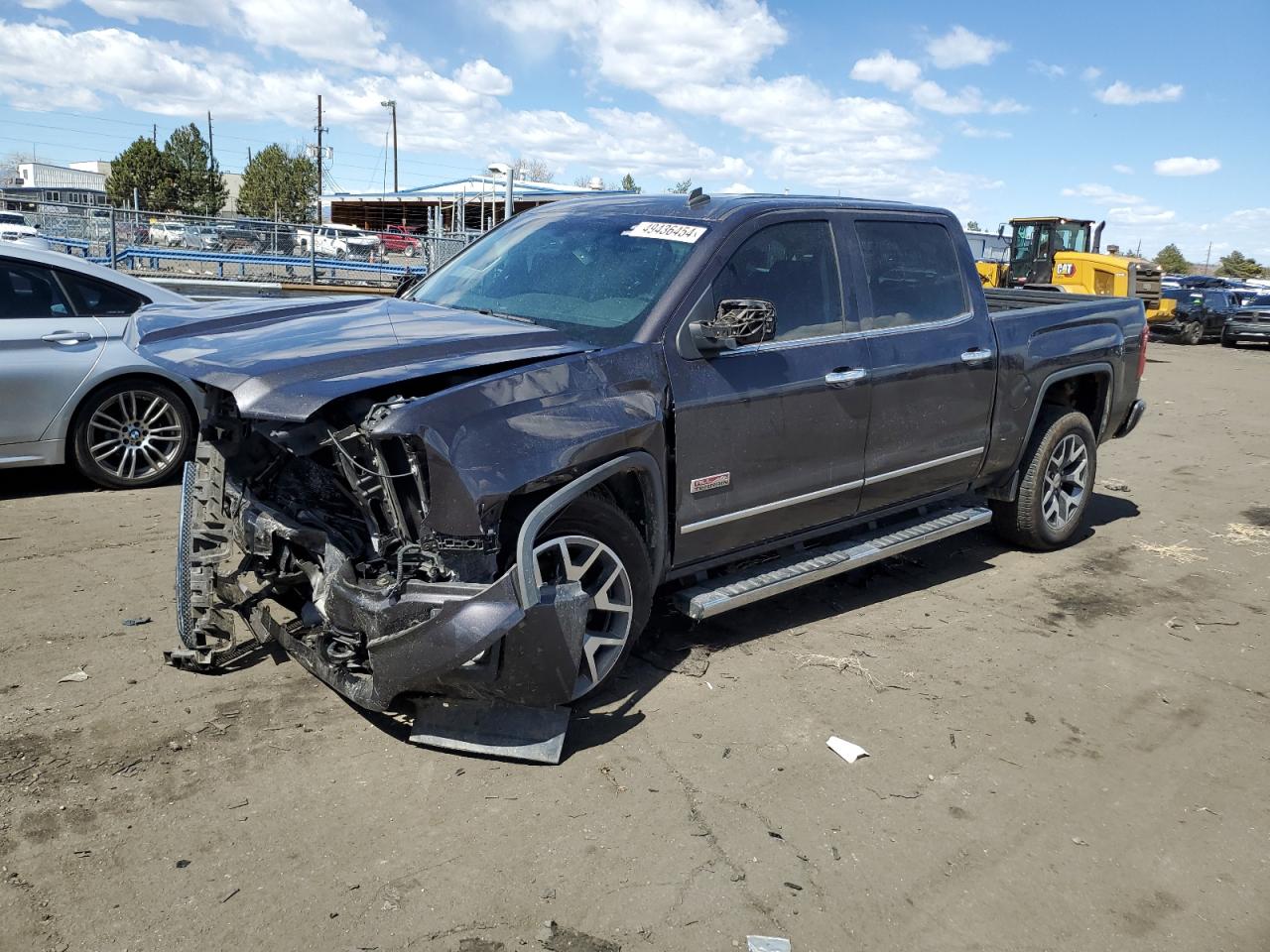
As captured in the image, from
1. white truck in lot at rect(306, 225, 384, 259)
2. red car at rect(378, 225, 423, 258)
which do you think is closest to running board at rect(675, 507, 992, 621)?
white truck in lot at rect(306, 225, 384, 259)

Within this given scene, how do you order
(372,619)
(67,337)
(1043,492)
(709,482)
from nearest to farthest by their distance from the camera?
(372,619) < (709,482) < (1043,492) < (67,337)

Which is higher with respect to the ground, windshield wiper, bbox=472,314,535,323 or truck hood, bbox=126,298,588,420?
windshield wiper, bbox=472,314,535,323

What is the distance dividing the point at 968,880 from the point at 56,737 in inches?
124

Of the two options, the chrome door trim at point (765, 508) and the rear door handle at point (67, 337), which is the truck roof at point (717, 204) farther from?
the rear door handle at point (67, 337)

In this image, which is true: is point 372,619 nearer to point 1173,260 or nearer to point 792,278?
point 792,278

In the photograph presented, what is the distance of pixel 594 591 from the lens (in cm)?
387

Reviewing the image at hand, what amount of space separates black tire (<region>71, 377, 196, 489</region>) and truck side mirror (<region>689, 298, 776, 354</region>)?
440 cm

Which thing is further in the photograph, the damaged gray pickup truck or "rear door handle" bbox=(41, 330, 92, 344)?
"rear door handle" bbox=(41, 330, 92, 344)

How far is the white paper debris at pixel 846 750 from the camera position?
382 centimetres

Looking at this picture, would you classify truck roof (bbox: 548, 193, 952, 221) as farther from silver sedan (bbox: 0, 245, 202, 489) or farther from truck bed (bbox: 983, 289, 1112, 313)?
silver sedan (bbox: 0, 245, 202, 489)

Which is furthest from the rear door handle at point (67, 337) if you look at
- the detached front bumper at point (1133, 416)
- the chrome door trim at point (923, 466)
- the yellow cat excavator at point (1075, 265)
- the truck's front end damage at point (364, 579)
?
the yellow cat excavator at point (1075, 265)

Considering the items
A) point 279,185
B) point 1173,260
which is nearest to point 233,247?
point 279,185

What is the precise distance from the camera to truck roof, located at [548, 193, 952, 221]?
456 cm

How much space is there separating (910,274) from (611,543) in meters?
2.45
